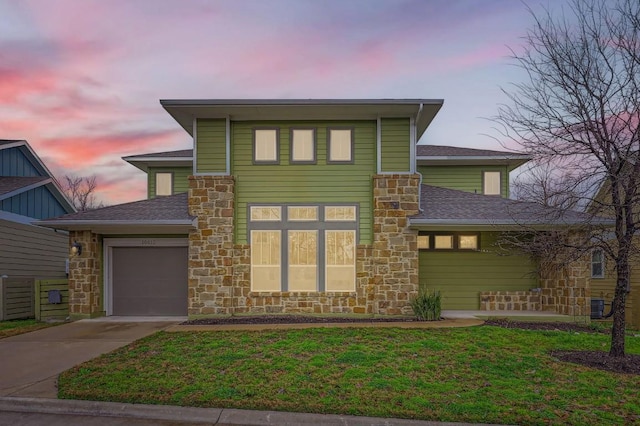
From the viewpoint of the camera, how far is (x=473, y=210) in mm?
12070

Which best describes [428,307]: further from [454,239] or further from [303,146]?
[303,146]

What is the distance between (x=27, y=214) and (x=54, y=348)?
9.15 metres

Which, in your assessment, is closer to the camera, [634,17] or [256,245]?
[634,17]

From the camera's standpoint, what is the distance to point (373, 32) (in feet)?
44.5

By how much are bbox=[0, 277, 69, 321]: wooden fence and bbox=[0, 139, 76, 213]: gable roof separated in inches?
115

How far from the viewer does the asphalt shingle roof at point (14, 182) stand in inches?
569

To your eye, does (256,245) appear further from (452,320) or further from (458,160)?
(458,160)

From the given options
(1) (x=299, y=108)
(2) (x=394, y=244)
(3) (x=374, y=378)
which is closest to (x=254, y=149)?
(1) (x=299, y=108)

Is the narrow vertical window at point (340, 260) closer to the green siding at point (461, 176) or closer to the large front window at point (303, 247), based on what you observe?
the large front window at point (303, 247)

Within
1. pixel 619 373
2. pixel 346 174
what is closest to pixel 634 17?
pixel 619 373

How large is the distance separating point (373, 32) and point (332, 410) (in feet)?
38.6

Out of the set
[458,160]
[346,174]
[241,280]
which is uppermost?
[458,160]

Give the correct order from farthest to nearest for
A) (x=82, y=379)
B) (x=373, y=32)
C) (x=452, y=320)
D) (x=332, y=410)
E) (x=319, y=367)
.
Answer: (x=373, y=32), (x=452, y=320), (x=319, y=367), (x=82, y=379), (x=332, y=410)

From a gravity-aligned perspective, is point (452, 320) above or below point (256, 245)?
below
